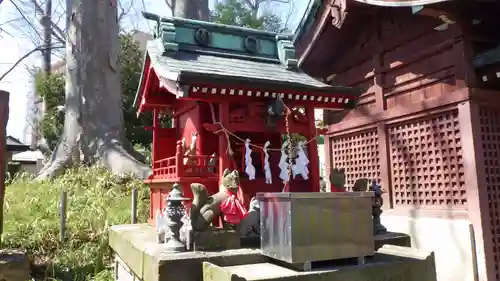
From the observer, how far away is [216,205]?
472 cm

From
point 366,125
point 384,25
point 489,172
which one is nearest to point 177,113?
point 366,125

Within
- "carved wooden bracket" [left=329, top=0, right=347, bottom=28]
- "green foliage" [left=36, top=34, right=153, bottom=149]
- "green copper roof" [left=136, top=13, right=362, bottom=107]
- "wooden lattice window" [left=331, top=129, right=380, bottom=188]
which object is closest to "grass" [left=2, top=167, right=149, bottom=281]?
"green copper roof" [left=136, top=13, right=362, bottom=107]

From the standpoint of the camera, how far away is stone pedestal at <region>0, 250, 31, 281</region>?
19.2 ft

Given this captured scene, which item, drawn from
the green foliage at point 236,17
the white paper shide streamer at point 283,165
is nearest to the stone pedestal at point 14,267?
the white paper shide streamer at point 283,165

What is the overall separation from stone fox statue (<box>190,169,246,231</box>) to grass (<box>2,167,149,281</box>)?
3.18m

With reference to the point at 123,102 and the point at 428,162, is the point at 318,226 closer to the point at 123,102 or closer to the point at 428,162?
the point at 428,162

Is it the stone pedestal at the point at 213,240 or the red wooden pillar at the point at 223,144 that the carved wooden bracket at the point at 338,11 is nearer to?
the red wooden pillar at the point at 223,144

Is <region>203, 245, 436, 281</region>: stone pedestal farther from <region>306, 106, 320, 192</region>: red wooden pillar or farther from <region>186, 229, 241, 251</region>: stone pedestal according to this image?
<region>306, 106, 320, 192</region>: red wooden pillar

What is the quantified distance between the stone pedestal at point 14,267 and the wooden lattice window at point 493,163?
7.11m

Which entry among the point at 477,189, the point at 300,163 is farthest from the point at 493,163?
the point at 300,163

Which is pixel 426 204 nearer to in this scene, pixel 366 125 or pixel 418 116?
pixel 418 116

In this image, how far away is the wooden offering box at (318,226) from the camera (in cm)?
389

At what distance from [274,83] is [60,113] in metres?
12.1

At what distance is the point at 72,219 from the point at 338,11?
6.84 m
